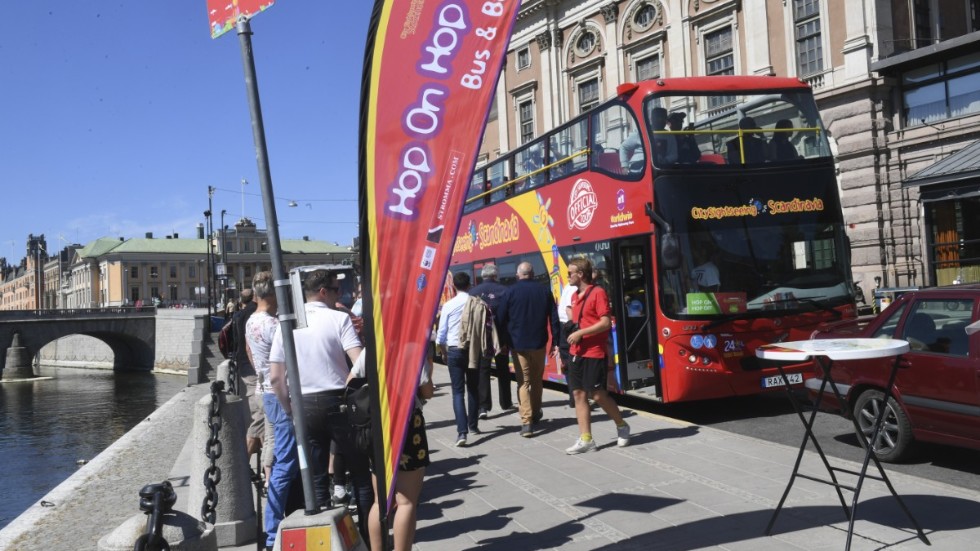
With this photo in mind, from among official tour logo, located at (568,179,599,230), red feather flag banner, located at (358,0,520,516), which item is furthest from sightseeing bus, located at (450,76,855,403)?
red feather flag banner, located at (358,0,520,516)

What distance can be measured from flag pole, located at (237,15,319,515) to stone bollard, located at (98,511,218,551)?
52cm

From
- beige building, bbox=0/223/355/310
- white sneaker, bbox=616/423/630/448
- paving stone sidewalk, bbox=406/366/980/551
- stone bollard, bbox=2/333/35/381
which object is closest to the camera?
paving stone sidewalk, bbox=406/366/980/551

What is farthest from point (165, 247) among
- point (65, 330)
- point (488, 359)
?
point (488, 359)

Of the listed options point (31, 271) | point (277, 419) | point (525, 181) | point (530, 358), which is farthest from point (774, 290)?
point (31, 271)

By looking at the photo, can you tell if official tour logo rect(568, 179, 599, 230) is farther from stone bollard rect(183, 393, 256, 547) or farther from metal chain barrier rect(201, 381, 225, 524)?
metal chain barrier rect(201, 381, 225, 524)

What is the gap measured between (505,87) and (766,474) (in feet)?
124

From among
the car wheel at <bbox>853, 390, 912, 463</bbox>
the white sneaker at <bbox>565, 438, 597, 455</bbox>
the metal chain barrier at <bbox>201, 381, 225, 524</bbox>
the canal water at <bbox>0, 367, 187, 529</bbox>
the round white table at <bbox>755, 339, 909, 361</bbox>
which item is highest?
the round white table at <bbox>755, 339, 909, 361</bbox>

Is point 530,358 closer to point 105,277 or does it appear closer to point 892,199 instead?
point 892,199

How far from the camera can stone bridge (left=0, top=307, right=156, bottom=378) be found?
60781mm

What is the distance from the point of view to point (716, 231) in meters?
9.88

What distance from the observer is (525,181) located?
47.6 ft

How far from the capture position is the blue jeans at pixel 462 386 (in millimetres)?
9234

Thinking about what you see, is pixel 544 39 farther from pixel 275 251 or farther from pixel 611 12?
pixel 275 251

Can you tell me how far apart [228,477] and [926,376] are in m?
5.77
